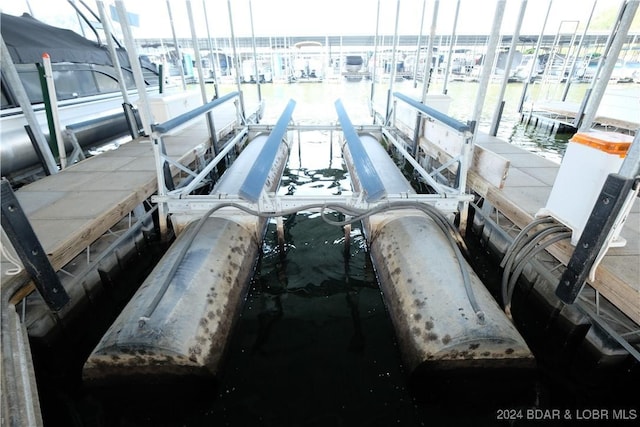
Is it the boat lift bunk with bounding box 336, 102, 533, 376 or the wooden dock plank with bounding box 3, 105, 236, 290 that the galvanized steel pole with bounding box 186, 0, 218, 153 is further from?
the boat lift bunk with bounding box 336, 102, 533, 376

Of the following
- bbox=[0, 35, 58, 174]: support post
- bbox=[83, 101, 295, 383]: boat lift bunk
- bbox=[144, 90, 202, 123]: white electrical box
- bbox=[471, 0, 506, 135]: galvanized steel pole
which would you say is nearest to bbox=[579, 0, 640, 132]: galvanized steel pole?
bbox=[471, 0, 506, 135]: galvanized steel pole

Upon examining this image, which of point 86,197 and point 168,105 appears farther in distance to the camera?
point 168,105

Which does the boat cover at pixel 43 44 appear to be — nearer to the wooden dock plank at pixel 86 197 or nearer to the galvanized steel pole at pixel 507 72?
the wooden dock plank at pixel 86 197

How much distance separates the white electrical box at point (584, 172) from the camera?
2.51 m

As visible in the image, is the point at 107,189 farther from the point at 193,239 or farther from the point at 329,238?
the point at 329,238

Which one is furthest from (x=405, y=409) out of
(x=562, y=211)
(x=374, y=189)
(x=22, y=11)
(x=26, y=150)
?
(x=22, y=11)

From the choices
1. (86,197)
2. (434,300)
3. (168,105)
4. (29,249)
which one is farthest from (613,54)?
(168,105)

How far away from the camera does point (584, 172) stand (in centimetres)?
273

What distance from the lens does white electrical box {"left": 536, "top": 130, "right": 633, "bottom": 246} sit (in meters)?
2.51

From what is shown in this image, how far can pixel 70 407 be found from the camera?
2.70 metres

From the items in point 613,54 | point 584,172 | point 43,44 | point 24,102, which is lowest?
point 584,172

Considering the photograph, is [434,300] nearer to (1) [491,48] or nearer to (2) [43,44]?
(1) [491,48]

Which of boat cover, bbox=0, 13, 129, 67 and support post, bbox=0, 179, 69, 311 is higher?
boat cover, bbox=0, 13, 129, 67

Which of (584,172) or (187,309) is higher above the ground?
(584,172)
